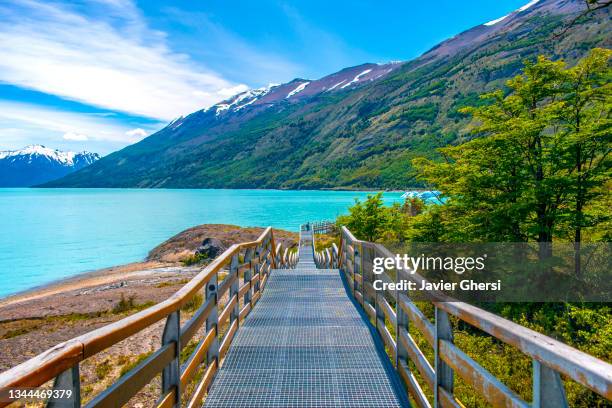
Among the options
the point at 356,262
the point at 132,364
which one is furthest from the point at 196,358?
the point at 356,262

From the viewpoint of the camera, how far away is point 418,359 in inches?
156

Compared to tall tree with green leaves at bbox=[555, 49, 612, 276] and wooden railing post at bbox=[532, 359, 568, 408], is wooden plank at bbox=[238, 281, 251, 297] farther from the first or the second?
tall tree with green leaves at bbox=[555, 49, 612, 276]

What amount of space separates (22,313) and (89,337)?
14.8m

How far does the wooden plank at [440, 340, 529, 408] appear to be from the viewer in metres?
2.27

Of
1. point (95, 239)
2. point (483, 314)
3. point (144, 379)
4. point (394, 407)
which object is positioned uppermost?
point (483, 314)

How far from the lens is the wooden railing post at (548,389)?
1.93 meters

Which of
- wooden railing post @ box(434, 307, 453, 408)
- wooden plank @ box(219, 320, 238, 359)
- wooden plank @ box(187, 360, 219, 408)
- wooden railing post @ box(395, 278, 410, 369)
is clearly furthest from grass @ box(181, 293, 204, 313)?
wooden railing post @ box(434, 307, 453, 408)

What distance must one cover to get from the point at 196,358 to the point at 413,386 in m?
2.15

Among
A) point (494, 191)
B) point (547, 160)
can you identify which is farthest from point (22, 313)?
point (547, 160)

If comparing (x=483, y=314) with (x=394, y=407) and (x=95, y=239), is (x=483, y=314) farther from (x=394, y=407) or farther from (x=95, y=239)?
(x=95, y=239)

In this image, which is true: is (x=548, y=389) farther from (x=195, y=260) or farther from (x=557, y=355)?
(x=195, y=260)

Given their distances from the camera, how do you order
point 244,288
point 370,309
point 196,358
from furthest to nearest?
point 244,288 < point 370,309 < point 196,358

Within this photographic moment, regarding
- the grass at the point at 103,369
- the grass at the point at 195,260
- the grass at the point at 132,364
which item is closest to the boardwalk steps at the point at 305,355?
the grass at the point at 132,364

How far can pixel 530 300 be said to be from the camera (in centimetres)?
1067
